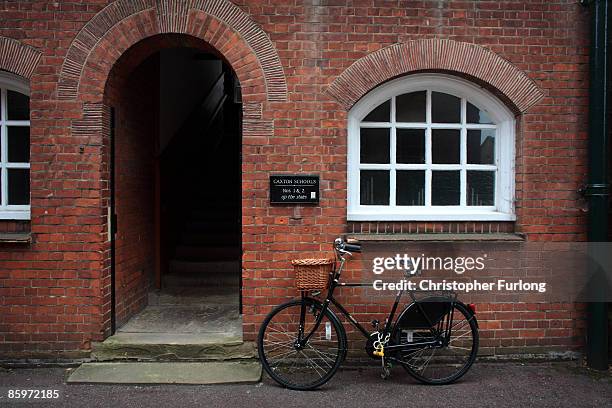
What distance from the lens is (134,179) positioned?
19.7 feet

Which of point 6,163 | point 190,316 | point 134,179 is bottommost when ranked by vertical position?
point 190,316

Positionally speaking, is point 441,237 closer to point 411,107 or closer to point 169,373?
point 411,107

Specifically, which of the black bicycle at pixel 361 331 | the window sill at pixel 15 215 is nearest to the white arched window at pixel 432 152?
the black bicycle at pixel 361 331

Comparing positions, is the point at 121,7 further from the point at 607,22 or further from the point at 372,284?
the point at 607,22

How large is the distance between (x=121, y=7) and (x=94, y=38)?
41cm

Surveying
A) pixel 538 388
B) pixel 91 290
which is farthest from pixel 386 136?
pixel 91 290

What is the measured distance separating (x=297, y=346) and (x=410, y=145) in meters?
2.40

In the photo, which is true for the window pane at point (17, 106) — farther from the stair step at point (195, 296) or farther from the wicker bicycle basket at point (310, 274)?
the wicker bicycle basket at point (310, 274)

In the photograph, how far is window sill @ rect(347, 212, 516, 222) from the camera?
17.1ft

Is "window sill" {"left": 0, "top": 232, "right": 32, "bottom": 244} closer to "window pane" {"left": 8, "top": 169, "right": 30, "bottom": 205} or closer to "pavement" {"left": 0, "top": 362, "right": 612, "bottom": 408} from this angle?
"window pane" {"left": 8, "top": 169, "right": 30, "bottom": 205}

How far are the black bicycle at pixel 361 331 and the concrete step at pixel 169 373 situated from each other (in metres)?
0.28

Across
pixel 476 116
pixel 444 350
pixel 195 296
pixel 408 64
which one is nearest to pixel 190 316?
pixel 195 296

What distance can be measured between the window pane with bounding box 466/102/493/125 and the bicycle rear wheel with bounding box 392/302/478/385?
203cm

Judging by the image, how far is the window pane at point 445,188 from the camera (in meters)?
5.46
